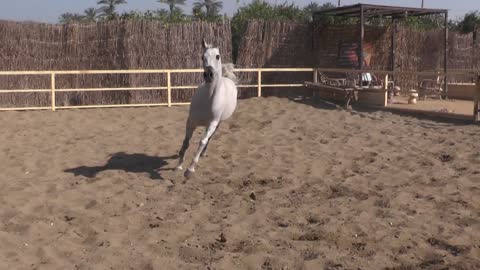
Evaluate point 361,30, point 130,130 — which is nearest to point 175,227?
point 130,130

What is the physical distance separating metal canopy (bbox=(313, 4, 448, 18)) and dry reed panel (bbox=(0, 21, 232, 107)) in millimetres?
3057

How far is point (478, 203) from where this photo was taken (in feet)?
16.6

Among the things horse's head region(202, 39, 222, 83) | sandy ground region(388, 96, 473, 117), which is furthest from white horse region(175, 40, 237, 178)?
sandy ground region(388, 96, 473, 117)

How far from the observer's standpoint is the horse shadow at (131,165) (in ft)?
21.6

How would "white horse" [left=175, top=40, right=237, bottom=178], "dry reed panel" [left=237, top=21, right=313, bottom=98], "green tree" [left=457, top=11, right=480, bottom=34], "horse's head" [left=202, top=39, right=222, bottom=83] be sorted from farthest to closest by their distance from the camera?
"green tree" [left=457, top=11, right=480, bottom=34] < "dry reed panel" [left=237, top=21, right=313, bottom=98] < "white horse" [left=175, top=40, right=237, bottom=178] < "horse's head" [left=202, top=39, right=222, bottom=83]

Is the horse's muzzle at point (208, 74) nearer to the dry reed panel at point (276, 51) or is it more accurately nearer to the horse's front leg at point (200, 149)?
the horse's front leg at point (200, 149)

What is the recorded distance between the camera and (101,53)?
13.5m

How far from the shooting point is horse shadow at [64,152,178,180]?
6597 mm

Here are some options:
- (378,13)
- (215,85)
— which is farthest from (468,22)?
(215,85)

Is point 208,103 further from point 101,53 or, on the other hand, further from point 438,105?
point 438,105

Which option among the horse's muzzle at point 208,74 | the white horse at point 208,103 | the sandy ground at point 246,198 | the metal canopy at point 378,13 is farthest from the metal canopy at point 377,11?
the horse's muzzle at point 208,74

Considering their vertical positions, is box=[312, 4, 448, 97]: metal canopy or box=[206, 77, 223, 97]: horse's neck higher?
box=[312, 4, 448, 97]: metal canopy

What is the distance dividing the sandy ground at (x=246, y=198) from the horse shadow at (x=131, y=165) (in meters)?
0.01

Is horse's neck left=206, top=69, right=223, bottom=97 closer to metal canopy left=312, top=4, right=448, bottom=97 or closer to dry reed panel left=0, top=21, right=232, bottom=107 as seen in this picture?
dry reed panel left=0, top=21, right=232, bottom=107
